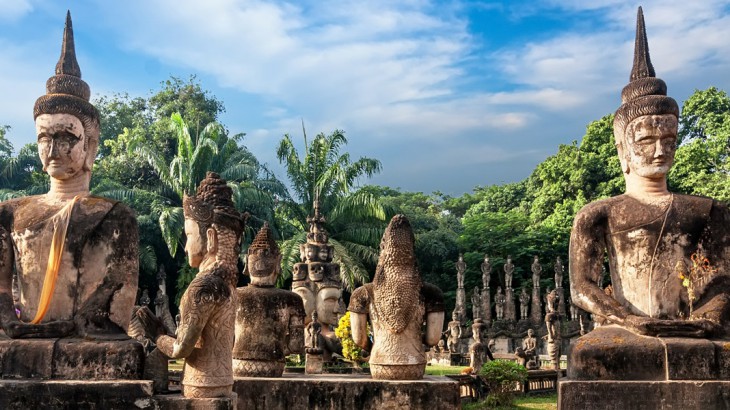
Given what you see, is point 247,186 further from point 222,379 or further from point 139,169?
point 222,379

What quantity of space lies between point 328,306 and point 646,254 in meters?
14.5

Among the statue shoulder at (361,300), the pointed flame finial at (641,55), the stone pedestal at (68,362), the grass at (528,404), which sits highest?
the pointed flame finial at (641,55)

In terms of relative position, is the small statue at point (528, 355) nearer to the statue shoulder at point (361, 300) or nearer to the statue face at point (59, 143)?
the statue shoulder at point (361, 300)

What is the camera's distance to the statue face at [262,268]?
10062mm

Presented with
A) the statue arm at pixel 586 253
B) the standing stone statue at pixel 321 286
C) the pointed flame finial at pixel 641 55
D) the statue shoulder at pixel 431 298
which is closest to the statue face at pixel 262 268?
the statue shoulder at pixel 431 298

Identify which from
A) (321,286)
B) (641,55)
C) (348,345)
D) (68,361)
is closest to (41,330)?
(68,361)

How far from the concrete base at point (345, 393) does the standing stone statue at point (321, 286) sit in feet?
36.2

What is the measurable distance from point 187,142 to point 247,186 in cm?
322

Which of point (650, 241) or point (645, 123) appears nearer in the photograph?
point (650, 241)

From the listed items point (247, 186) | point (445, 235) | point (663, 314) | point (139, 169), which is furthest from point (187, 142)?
point (663, 314)

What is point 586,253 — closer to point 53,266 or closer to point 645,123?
point 645,123

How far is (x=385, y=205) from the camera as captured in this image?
1321 inches

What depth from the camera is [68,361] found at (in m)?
6.48

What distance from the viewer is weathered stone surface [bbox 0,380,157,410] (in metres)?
6.31
